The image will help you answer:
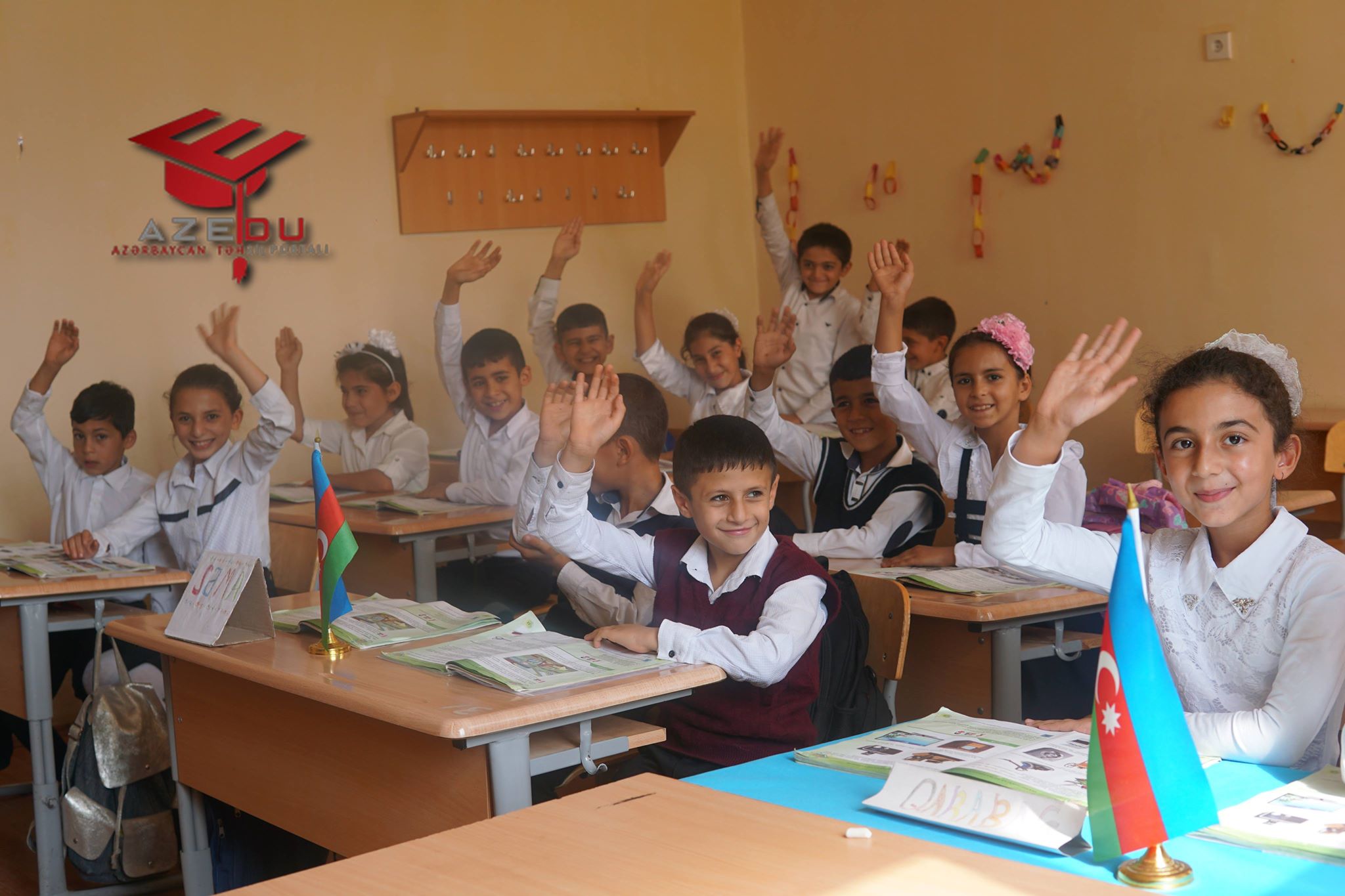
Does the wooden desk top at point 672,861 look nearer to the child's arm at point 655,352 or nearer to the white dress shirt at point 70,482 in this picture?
the white dress shirt at point 70,482

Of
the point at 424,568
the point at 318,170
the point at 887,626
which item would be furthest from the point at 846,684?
the point at 318,170

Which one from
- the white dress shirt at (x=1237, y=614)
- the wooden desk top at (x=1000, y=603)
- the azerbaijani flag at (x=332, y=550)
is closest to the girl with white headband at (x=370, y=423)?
the azerbaijani flag at (x=332, y=550)

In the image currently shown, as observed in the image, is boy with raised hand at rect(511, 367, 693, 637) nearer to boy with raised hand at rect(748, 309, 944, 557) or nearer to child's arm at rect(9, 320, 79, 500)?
boy with raised hand at rect(748, 309, 944, 557)

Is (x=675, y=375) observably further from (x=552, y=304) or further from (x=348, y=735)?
(x=348, y=735)

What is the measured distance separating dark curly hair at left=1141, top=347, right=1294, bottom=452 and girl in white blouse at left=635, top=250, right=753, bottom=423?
2.63 m

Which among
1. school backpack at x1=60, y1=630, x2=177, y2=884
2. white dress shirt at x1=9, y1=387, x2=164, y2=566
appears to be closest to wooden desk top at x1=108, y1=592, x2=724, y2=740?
school backpack at x1=60, y1=630, x2=177, y2=884

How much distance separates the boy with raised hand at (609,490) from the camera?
2771 millimetres

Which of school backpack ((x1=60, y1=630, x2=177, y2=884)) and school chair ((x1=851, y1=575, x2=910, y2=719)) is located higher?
school chair ((x1=851, y1=575, x2=910, y2=719))

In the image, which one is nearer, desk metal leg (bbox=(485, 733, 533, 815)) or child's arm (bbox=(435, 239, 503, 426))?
desk metal leg (bbox=(485, 733, 533, 815))

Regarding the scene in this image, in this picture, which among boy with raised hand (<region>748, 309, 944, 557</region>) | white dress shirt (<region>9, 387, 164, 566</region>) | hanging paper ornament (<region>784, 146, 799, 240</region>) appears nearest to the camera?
boy with raised hand (<region>748, 309, 944, 557</region>)

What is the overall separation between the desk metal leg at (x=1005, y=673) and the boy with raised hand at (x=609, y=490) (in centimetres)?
67

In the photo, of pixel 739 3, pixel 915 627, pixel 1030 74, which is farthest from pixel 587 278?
pixel 915 627

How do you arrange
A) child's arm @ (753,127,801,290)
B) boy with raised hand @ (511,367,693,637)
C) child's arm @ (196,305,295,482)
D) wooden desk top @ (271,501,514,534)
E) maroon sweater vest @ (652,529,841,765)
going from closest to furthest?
1. maroon sweater vest @ (652,529,841,765)
2. boy with raised hand @ (511,367,693,637)
3. child's arm @ (196,305,295,482)
4. wooden desk top @ (271,501,514,534)
5. child's arm @ (753,127,801,290)

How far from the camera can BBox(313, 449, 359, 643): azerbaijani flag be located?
2.18 meters
